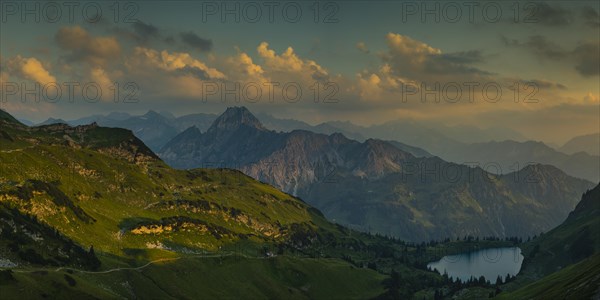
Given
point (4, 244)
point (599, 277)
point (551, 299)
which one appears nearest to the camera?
point (599, 277)

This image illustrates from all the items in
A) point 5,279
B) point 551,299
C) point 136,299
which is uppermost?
point 5,279

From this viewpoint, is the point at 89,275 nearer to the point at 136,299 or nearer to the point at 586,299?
the point at 136,299

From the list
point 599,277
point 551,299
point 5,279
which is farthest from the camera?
point 551,299

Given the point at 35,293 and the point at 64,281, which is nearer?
the point at 35,293

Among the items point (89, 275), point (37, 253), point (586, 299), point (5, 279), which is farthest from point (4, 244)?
point (586, 299)

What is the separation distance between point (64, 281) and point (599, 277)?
15365 cm

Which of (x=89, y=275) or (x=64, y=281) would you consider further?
(x=89, y=275)

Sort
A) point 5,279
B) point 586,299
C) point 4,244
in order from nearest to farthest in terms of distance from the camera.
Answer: point 586,299, point 5,279, point 4,244

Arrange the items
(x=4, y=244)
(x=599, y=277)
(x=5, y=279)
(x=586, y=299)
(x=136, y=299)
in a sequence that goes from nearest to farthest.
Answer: (x=586, y=299)
(x=599, y=277)
(x=5, y=279)
(x=4, y=244)
(x=136, y=299)

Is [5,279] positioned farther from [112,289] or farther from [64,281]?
[112,289]

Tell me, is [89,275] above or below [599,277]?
below

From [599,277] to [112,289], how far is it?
161 meters

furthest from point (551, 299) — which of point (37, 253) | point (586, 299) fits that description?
point (37, 253)

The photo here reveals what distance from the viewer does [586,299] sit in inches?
4820
